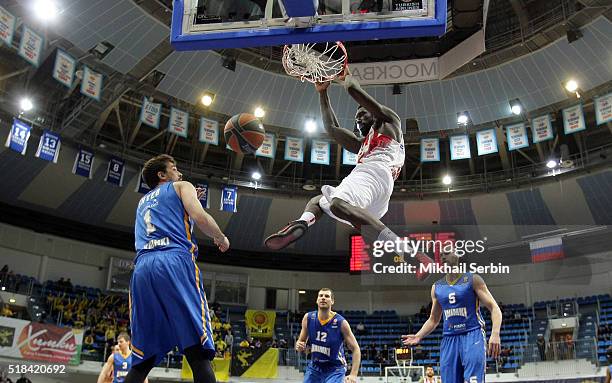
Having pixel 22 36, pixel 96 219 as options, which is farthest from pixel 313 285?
pixel 22 36

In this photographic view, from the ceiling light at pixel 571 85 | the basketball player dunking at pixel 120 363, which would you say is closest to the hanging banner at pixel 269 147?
the ceiling light at pixel 571 85

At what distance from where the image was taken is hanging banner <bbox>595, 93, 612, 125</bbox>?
20578 millimetres

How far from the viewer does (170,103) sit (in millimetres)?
23672

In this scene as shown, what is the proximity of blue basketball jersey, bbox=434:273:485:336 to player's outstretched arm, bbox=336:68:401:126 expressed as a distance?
2515mm

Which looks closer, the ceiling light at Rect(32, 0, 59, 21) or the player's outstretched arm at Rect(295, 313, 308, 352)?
the player's outstretched arm at Rect(295, 313, 308, 352)

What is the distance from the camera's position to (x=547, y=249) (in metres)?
26.7

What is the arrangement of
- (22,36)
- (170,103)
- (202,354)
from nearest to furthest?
(202,354), (22,36), (170,103)

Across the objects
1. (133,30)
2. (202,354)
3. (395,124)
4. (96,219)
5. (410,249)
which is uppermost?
(133,30)

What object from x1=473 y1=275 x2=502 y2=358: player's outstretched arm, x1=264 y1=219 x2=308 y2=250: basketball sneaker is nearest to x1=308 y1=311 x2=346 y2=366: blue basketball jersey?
x1=473 y1=275 x2=502 y2=358: player's outstretched arm

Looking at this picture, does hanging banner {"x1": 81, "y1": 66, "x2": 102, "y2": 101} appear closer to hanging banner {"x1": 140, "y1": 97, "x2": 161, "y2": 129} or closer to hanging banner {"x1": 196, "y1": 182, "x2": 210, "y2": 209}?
hanging banner {"x1": 140, "y1": 97, "x2": 161, "y2": 129}

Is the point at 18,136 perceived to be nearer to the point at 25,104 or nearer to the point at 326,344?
the point at 25,104

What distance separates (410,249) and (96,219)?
24870 millimetres

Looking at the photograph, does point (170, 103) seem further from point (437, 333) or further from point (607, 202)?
point (607, 202)

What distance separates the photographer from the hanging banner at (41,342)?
17.3 m
